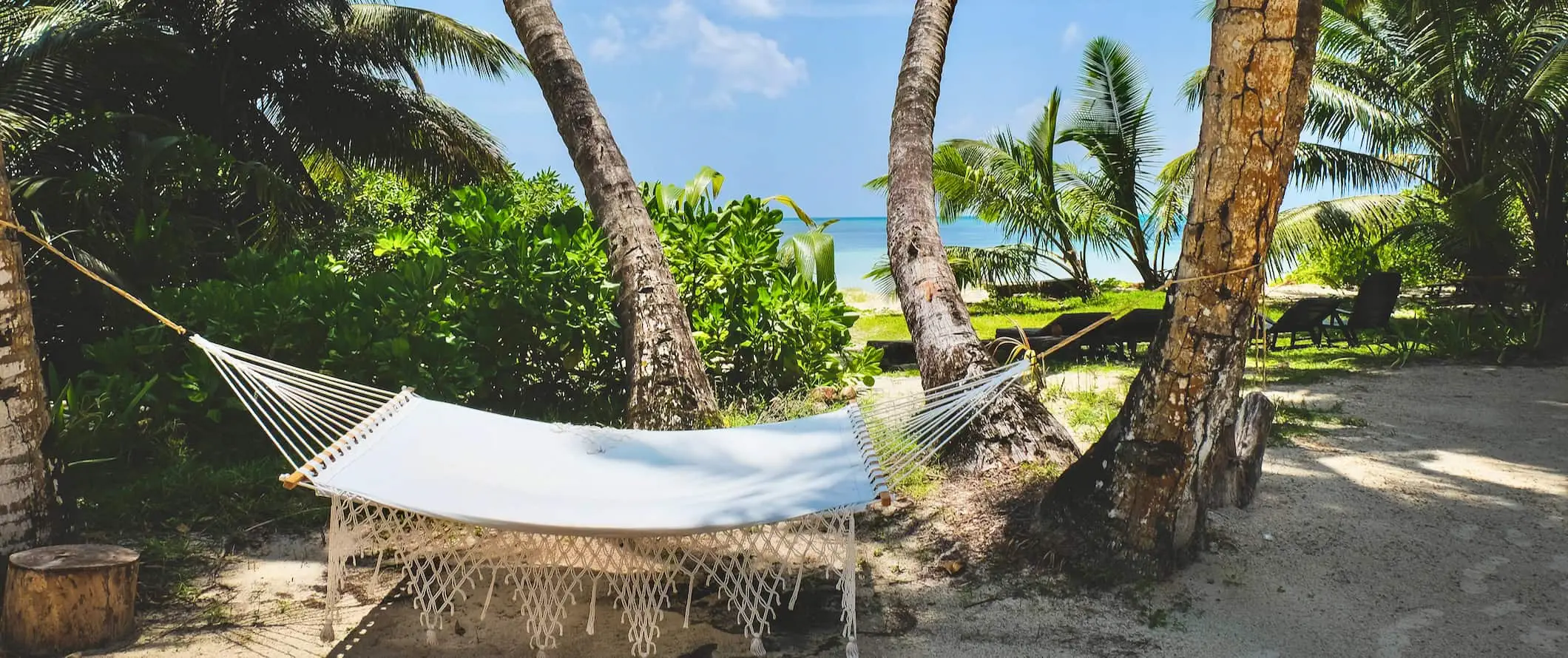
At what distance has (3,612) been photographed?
2480 mm

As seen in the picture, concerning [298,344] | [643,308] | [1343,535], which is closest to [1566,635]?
[1343,535]

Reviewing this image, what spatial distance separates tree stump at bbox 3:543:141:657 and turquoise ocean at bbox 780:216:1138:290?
36.0 ft

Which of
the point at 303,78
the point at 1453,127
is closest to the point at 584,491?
the point at 303,78

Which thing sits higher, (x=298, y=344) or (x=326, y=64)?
(x=326, y=64)

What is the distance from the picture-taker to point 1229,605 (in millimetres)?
2713

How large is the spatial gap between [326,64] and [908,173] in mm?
6165

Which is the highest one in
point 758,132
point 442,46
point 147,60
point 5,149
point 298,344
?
point 758,132

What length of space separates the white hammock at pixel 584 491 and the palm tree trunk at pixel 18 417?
1.39ft

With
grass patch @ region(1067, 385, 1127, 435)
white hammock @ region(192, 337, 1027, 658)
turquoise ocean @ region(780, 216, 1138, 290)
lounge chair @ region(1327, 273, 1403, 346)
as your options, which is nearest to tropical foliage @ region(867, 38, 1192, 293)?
turquoise ocean @ region(780, 216, 1138, 290)

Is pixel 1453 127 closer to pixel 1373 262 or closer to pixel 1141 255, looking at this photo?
pixel 1373 262

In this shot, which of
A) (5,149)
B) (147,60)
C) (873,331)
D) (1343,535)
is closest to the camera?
(1343,535)

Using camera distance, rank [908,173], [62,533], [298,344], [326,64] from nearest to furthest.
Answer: [62,533]
[298,344]
[908,173]
[326,64]

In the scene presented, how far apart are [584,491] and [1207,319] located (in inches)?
64.5

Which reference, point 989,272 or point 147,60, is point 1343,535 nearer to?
point 147,60
